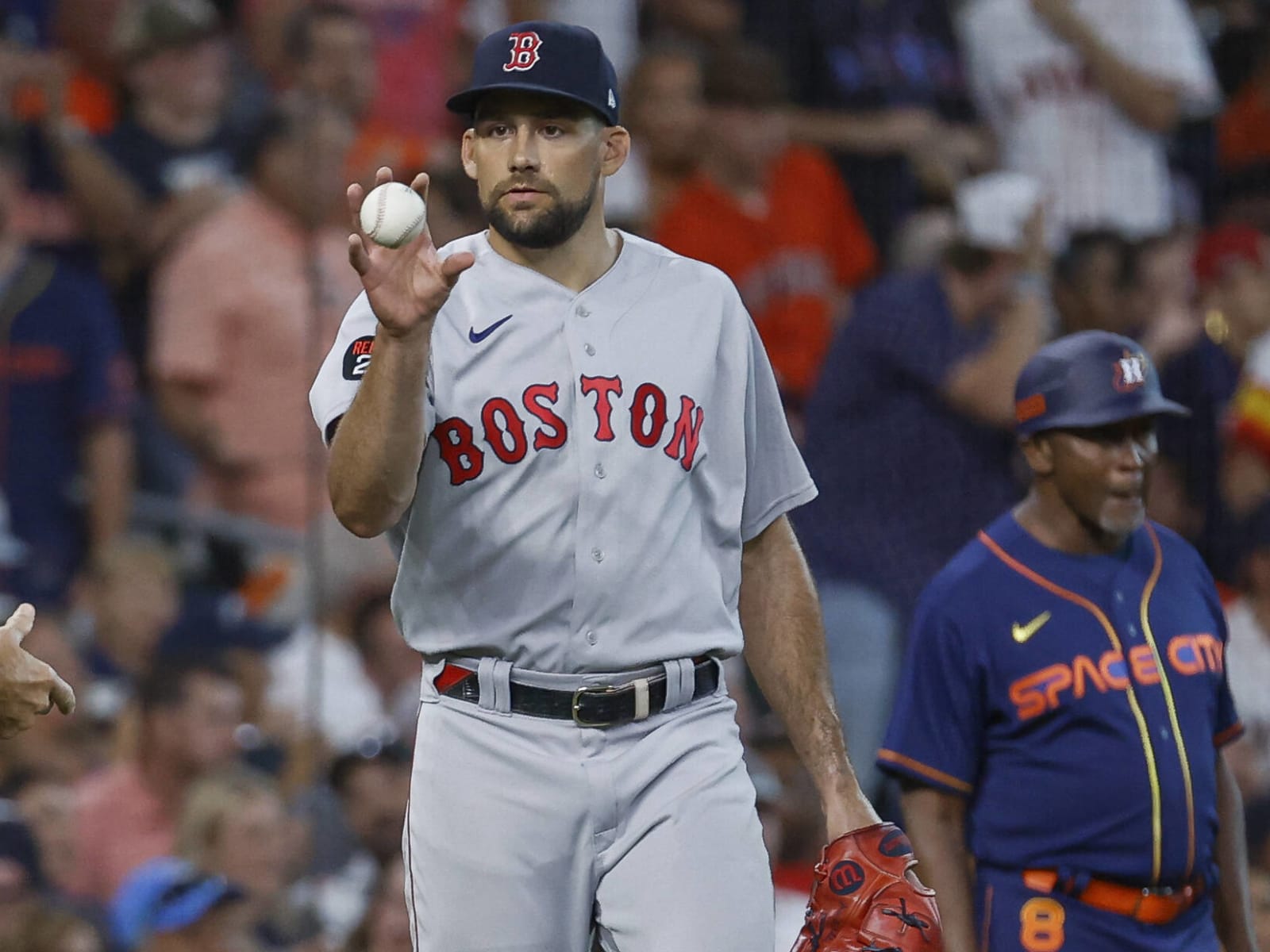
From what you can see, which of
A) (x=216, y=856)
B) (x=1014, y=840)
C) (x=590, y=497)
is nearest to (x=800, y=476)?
(x=590, y=497)

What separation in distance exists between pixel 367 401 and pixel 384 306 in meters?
0.14

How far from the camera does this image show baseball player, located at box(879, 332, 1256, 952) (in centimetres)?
367

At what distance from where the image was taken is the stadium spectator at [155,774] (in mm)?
5543

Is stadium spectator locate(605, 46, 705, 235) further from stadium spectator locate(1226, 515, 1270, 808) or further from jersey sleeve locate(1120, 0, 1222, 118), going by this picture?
stadium spectator locate(1226, 515, 1270, 808)

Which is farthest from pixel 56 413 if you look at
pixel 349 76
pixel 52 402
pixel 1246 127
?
pixel 1246 127

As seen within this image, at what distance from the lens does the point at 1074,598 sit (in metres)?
3.79

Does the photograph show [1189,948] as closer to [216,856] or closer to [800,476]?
[800,476]

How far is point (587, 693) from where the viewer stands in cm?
286

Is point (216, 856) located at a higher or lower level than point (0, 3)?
lower

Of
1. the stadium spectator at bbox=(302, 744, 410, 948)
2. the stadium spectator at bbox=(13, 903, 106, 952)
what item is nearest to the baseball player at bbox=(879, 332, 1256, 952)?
the stadium spectator at bbox=(302, 744, 410, 948)

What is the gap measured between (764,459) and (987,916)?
111 cm

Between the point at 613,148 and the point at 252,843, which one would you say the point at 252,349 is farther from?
the point at 613,148

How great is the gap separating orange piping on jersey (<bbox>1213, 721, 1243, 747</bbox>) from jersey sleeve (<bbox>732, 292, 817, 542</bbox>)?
1.19m

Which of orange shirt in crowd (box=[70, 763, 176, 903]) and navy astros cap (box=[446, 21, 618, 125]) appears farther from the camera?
orange shirt in crowd (box=[70, 763, 176, 903])
